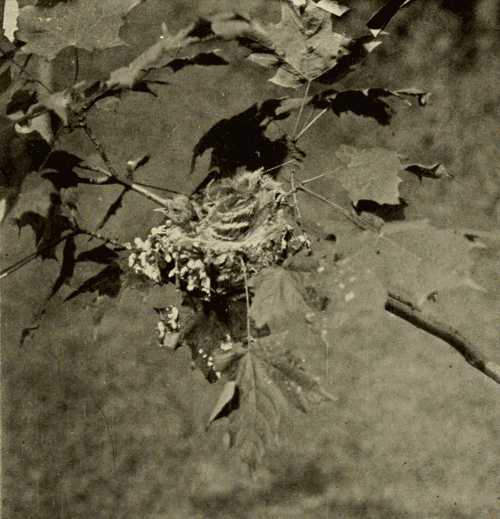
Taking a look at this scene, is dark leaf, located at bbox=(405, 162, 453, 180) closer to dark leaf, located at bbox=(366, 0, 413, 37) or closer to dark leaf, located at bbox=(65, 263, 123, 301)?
dark leaf, located at bbox=(366, 0, 413, 37)

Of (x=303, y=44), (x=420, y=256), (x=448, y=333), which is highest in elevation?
(x=303, y=44)

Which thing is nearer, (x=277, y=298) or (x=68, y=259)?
(x=277, y=298)

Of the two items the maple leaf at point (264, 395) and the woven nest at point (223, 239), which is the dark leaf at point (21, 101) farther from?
the maple leaf at point (264, 395)

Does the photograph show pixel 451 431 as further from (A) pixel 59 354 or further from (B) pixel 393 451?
(A) pixel 59 354

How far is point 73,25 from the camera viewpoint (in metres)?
0.49

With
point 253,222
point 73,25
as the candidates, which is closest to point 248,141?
point 253,222

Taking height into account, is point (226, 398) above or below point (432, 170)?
below

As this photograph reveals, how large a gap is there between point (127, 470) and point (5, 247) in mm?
317

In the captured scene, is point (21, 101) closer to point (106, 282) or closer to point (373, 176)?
point (106, 282)

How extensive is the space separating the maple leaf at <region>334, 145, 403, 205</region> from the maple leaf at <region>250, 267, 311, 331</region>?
0.08 m

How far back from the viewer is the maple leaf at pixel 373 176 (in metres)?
0.44

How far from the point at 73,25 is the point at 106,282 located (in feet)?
0.75

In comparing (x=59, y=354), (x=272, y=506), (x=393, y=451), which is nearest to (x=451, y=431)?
(x=393, y=451)

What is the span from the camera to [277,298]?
44 cm
